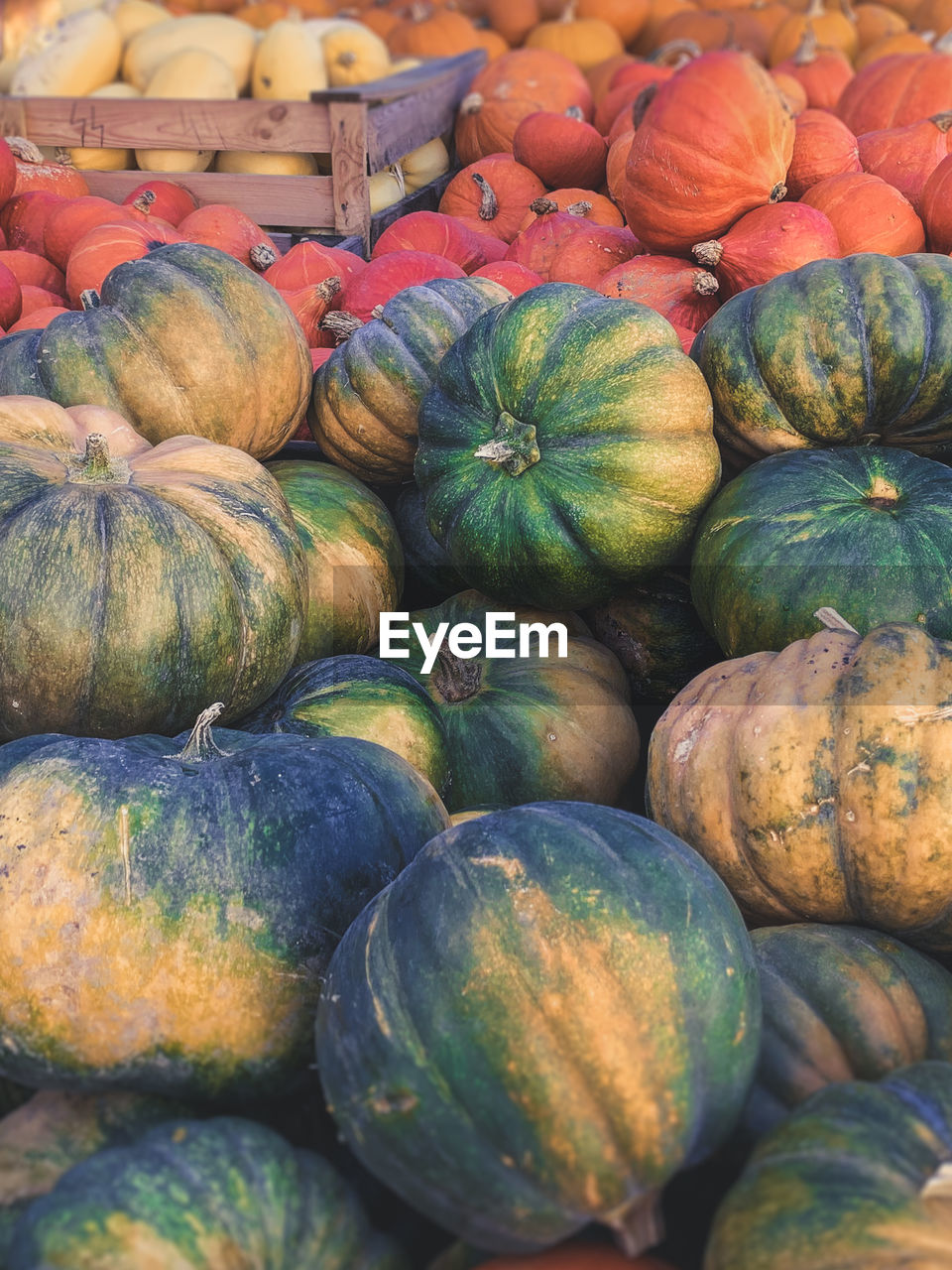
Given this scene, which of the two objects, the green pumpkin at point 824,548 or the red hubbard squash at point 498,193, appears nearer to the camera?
the green pumpkin at point 824,548

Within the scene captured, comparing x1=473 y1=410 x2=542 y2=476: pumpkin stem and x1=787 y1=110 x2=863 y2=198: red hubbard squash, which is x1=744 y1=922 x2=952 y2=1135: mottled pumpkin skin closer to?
x1=473 y1=410 x2=542 y2=476: pumpkin stem

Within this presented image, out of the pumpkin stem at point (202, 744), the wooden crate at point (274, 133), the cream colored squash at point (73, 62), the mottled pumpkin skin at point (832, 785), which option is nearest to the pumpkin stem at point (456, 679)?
the mottled pumpkin skin at point (832, 785)

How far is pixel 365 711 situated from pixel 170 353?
3.35 ft

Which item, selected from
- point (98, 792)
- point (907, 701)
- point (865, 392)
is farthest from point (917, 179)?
point (98, 792)

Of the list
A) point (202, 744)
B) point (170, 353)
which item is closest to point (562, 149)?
point (170, 353)

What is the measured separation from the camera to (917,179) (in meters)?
4.22

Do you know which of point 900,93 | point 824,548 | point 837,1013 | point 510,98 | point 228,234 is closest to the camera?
point 837,1013

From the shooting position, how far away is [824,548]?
2252mm

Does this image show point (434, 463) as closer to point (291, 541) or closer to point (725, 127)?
point (291, 541)

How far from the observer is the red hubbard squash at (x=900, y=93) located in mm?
5246

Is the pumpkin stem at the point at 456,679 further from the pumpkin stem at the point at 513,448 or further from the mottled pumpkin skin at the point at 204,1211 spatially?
the mottled pumpkin skin at the point at 204,1211

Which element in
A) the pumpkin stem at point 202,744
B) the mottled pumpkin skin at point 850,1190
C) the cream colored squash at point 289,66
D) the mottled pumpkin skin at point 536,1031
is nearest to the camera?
the mottled pumpkin skin at point 850,1190

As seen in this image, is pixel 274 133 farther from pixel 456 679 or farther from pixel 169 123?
pixel 456 679

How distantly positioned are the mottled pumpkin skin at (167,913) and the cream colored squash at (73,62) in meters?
6.18
